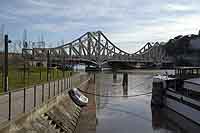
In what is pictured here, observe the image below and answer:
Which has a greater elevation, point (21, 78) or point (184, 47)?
point (184, 47)

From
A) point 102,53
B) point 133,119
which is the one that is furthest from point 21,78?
point 102,53

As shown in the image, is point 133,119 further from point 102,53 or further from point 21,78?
point 102,53

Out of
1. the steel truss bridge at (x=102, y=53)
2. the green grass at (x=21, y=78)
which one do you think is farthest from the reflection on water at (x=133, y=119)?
the steel truss bridge at (x=102, y=53)

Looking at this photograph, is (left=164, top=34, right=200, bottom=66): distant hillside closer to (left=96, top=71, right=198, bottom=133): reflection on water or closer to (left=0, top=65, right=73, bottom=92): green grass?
Answer: (left=0, top=65, right=73, bottom=92): green grass

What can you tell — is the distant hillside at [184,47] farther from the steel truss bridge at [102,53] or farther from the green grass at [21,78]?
the green grass at [21,78]

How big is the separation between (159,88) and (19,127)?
81.6 ft

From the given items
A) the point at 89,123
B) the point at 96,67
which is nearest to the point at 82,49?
the point at 96,67

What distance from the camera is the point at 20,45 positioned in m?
43.3

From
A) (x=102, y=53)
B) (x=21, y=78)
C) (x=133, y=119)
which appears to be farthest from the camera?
(x=102, y=53)

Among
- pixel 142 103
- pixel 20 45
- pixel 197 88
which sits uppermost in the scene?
pixel 20 45

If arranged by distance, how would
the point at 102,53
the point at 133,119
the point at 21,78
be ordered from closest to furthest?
the point at 133,119 < the point at 21,78 < the point at 102,53

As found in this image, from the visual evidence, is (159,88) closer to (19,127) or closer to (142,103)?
(142,103)

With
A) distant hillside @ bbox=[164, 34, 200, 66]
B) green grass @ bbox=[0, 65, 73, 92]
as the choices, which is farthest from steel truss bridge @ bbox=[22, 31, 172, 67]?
green grass @ bbox=[0, 65, 73, 92]

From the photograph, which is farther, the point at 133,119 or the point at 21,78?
the point at 21,78
